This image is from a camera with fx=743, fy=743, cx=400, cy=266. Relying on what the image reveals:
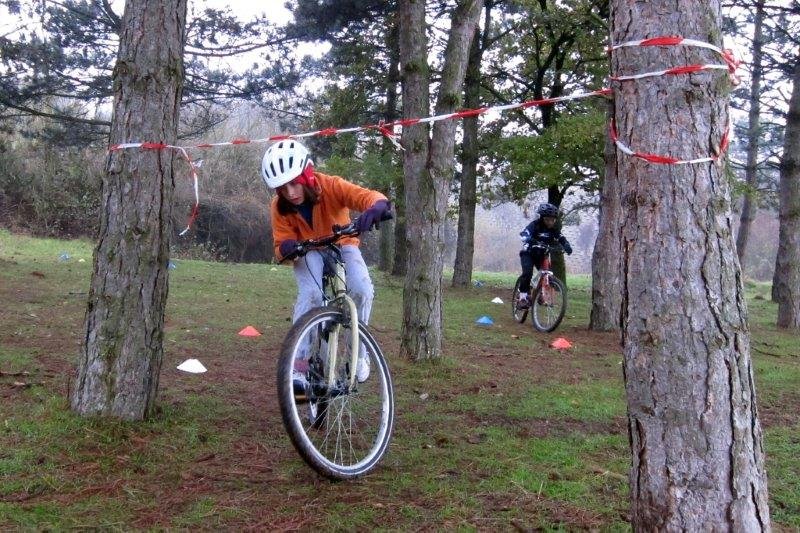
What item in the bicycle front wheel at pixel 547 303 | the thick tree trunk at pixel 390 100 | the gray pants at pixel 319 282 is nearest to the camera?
the gray pants at pixel 319 282

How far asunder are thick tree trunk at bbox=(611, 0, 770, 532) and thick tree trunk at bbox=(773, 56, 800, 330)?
10643 mm

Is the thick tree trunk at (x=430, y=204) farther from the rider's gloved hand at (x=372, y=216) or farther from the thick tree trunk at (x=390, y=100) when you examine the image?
the thick tree trunk at (x=390, y=100)

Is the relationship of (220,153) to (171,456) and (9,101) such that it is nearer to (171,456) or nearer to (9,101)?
(9,101)

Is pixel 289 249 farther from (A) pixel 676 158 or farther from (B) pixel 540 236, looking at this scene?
(B) pixel 540 236

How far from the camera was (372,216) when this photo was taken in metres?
4.21

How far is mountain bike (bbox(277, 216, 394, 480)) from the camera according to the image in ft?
12.4

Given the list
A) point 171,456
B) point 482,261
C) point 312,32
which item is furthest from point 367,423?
point 482,261

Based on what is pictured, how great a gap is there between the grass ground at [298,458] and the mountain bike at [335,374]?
0.54ft

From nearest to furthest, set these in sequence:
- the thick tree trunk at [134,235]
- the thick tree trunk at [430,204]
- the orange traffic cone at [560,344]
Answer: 1. the thick tree trunk at [134,235]
2. the thick tree trunk at [430,204]
3. the orange traffic cone at [560,344]

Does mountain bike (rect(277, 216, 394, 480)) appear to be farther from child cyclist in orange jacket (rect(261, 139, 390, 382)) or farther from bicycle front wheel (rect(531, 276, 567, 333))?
bicycle front wheel (rect(531, 276, 567, 333))

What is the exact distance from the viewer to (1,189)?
91.6ft

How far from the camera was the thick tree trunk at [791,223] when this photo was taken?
12.0 meters

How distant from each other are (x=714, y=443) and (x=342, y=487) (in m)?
1.82

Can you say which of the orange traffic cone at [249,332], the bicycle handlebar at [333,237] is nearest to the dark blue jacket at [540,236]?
the orange traffic cone at [249,332]
